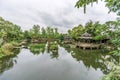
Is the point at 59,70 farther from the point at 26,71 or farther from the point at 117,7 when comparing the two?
the point at 117,7

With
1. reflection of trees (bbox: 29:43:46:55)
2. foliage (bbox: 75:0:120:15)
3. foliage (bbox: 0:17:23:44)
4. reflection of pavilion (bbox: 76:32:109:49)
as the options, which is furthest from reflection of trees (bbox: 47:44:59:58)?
foliage (bbox: 75:0:120:15)

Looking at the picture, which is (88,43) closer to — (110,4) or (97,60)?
(97,60)

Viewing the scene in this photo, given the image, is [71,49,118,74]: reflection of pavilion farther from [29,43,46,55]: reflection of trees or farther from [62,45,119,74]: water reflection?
[29,43,46,55]: reflection of trees

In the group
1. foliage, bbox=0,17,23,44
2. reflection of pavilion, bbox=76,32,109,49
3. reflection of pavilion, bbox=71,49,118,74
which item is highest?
foliage, bbox=0,17,23,44

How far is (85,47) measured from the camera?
40344 millimetres

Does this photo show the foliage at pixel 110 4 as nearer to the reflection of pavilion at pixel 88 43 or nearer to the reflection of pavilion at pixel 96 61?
the reflection of pavilion at pixel 96 61

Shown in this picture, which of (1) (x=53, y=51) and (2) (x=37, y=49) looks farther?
(2) (x=37, y=49)

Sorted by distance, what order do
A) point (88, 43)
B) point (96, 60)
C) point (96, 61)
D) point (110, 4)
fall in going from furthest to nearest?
point (88, 43), point (96, 60), point (96, 61), point (110, 4)

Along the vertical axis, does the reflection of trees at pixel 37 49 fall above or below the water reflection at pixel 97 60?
above

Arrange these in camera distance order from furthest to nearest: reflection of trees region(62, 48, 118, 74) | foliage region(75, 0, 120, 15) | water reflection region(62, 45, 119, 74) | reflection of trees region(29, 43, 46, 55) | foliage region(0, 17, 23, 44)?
foliage region(0, 17, 23, 44) → reflection of trees region(29, 43, 46, 55) → reflection of trees region(62, 48, 118, 74) → water reflection region(62, 45, 119, 74) → foliage region(75, 0, 120, 15)

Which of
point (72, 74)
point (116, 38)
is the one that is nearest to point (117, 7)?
point (116, 38)

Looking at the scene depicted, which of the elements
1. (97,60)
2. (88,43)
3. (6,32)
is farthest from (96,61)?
(6,32)

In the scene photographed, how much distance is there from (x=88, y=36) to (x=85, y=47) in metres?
4.21

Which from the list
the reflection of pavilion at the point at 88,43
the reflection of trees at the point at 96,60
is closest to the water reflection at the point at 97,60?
the reflection of trees at the point at 96,60
